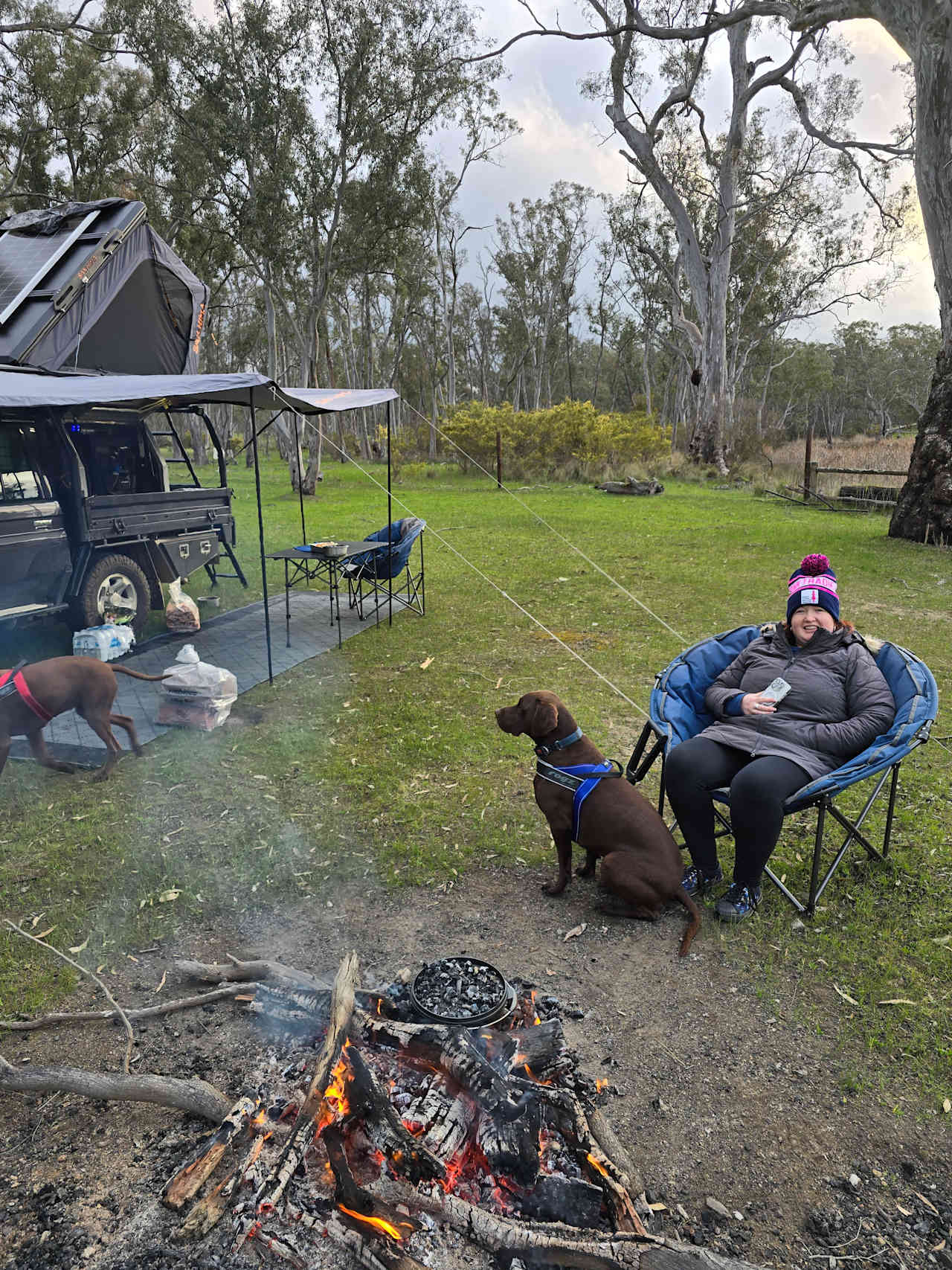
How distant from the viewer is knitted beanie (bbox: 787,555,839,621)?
3695 millimetres

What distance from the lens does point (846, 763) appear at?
3355 millimetres

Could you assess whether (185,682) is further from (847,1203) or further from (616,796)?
(847,1203)

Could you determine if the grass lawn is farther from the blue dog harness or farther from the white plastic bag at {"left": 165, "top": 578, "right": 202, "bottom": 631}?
the white plastic bag at {"left": 165, "top": 578, "right": 202, "bottom": 631}

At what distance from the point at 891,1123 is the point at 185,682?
464 cm

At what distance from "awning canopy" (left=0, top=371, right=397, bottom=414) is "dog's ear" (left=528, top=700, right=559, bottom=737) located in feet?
9.35

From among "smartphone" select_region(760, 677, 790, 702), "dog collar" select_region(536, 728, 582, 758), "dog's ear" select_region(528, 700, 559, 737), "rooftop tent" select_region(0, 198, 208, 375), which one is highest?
"rooftop tent" select_region(0, 198, 208, 375)

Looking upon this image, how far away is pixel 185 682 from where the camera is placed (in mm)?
5477

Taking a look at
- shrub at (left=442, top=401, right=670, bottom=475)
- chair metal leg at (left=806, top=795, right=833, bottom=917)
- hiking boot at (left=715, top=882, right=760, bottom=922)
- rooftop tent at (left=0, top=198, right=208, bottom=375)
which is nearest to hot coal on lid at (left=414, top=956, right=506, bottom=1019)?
hiking boot at (left=715, top=882, right=760, bottom=922)

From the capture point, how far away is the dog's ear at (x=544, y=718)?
3.38 meters

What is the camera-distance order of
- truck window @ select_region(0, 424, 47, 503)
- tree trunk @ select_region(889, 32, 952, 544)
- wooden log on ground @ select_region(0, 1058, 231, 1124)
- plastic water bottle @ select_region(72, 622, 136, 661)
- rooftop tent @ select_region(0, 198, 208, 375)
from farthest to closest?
tree trunk @ select_region(889, 32, 952, 544)
rooftop tent @ select_region(0, 198, 208, 375)
plastic water bottle @ select_region(72, 622, 136, 661)
truck window @ select_region(0, 424, 47, 503)
wooden log on ground @ select_region(0, 1058, 231, 1124)

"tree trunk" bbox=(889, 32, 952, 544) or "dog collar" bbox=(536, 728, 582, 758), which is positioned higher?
"tree trunk" bbox=(889, 32, 952, 544)

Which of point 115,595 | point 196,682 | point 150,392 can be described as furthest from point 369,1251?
point 115,595

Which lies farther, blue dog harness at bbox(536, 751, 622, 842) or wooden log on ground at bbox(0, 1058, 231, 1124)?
blue dog harness at bbox(536, 751, 622, 842)

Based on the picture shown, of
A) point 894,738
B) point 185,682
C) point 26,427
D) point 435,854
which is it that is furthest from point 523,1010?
point 26,427
